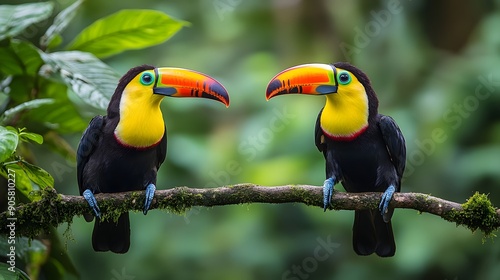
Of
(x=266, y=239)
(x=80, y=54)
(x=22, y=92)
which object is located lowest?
(x=266, y=239)

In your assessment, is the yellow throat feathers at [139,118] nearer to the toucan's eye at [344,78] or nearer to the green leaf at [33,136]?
the green leaf at [33,136]

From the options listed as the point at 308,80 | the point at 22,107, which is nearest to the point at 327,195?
the point at 308,80

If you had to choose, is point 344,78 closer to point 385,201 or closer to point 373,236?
point 385,201

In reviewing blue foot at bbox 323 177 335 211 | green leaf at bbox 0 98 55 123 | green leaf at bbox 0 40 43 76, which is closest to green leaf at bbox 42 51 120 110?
green leaf at bbox 0 40 43 76

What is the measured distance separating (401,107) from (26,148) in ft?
10.8

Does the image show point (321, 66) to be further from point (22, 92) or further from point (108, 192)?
point (22, 92)

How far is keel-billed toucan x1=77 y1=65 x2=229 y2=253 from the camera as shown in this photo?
116 inches

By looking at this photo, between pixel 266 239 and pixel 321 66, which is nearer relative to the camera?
pixel 321 66

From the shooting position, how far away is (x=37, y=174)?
9.61 feet

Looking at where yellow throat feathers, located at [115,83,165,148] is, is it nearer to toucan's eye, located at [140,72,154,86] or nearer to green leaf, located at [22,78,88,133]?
toucan's eye, located at [140,72,154,86]

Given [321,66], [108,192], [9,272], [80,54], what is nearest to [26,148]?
[80,54]

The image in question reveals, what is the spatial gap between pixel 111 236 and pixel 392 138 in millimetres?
1338

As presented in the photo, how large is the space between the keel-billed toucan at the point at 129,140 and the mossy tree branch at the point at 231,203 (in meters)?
0.07

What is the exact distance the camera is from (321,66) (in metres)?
2.98
